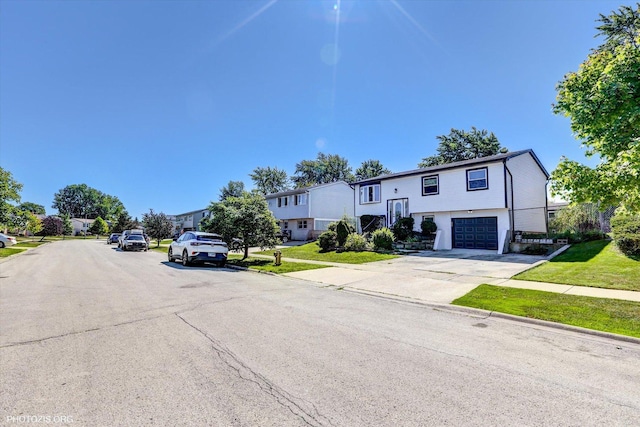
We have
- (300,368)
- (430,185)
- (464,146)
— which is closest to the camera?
(300,368)

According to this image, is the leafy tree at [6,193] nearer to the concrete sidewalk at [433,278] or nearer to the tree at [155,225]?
the tree at [155,225]

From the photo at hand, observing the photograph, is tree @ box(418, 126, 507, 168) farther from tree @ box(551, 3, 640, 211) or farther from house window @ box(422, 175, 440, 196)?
tree @ box(551, 3, 640, 211)

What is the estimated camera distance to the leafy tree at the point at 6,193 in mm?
21984

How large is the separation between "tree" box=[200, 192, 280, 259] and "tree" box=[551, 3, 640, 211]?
12461mm

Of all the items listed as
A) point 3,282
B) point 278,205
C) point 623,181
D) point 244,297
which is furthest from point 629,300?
point 278,205

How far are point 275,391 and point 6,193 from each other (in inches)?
1128

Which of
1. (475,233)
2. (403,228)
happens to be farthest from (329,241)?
(475,233)

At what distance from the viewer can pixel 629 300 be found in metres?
7.48

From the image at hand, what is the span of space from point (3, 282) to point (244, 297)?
372 inches

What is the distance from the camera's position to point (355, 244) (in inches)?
839

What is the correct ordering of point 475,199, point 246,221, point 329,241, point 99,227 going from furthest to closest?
point 99,227 < point 329,241 < point 475,199 < point 246,221

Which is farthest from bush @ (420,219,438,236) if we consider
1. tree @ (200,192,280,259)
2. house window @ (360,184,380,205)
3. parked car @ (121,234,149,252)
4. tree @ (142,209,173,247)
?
tree @ (142,209,173,247)

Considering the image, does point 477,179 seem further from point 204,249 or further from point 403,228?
point 204,249

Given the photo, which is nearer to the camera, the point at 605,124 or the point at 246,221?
the point at 605,124
